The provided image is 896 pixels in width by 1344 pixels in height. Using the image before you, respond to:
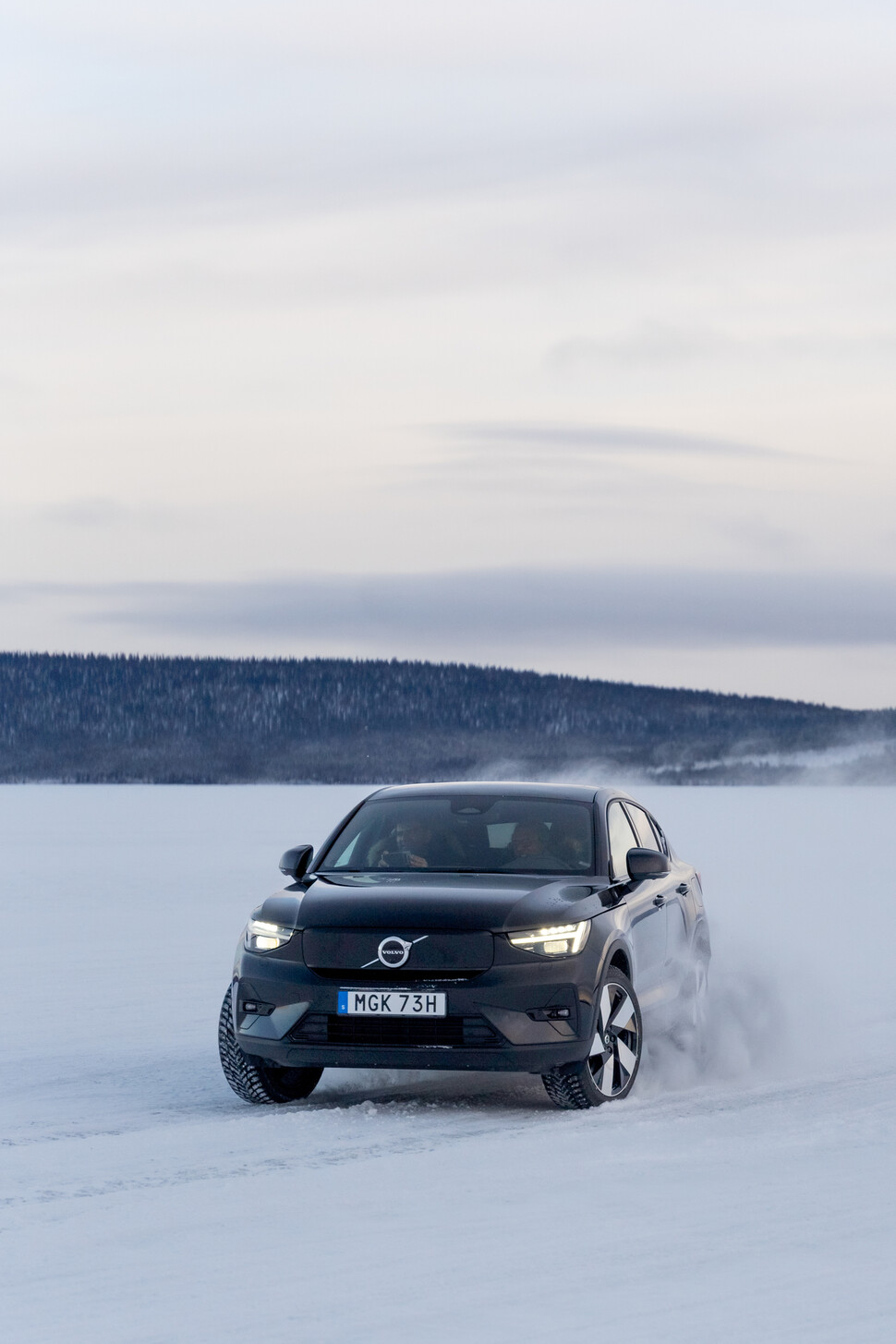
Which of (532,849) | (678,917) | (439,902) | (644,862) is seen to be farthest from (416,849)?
(678,917)

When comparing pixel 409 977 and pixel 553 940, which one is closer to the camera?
pixel 409 977

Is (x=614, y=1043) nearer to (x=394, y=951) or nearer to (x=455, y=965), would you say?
(x=455, y=965)

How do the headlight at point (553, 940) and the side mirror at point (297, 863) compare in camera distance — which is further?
the side mirror at point (297, 863)

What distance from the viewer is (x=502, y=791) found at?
9.65 m

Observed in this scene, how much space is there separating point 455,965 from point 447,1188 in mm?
1536

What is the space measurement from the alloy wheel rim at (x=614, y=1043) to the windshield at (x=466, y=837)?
0.74 meters

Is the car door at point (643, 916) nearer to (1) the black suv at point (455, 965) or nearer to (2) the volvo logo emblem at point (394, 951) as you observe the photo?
(1) the black suv at point (455, 965)

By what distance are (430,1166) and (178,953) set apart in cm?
899

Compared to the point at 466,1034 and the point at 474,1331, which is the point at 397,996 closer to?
the point at 466,1034

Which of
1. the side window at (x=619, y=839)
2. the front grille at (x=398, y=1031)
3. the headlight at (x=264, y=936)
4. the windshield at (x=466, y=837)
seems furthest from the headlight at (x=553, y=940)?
the headlight at (x=264, y=936)

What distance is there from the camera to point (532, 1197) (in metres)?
6.57

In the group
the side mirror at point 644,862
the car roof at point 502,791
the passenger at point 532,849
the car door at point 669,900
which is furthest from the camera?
the car door at point 669,900

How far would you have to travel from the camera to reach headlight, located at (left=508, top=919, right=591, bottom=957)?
8.22 m

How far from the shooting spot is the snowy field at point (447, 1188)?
202 inches
